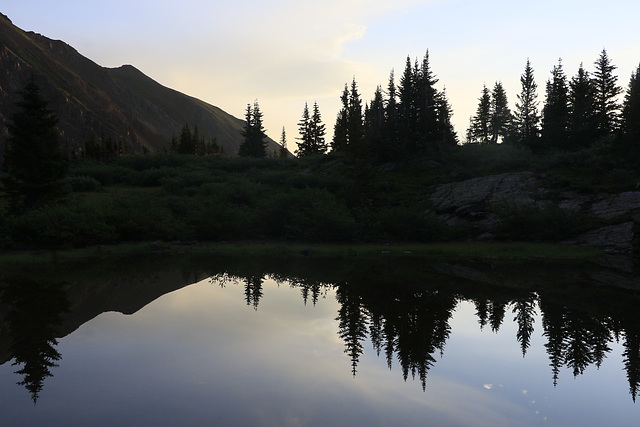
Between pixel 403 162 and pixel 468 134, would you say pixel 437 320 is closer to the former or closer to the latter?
pixel 403 162

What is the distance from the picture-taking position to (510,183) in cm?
3662

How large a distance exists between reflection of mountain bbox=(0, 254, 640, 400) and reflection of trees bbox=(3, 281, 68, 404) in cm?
9

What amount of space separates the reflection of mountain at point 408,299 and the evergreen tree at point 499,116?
63.2 meters

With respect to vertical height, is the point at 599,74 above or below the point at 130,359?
above

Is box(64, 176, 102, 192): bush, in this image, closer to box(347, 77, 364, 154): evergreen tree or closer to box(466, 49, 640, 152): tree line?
box(347, 77, 364, 154): evergreen tree

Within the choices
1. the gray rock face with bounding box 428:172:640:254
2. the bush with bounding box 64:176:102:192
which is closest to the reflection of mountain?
the gray rock face with bounding box 428:172:640:254

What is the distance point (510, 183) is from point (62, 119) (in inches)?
7422

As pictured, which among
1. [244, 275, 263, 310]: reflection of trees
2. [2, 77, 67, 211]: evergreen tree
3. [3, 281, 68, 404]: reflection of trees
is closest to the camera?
[3, 281, 68, 404]: reflection of trees

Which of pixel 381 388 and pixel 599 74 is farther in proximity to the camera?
pixel 599 74

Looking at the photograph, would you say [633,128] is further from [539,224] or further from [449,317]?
[449,317]

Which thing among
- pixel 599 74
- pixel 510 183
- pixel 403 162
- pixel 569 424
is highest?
pixel 599 74

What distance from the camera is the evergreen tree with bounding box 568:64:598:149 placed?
46750 mm

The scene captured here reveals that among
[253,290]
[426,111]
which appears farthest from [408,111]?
[253,290]

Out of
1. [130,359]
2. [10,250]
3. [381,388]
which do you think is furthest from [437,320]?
[10,250]
